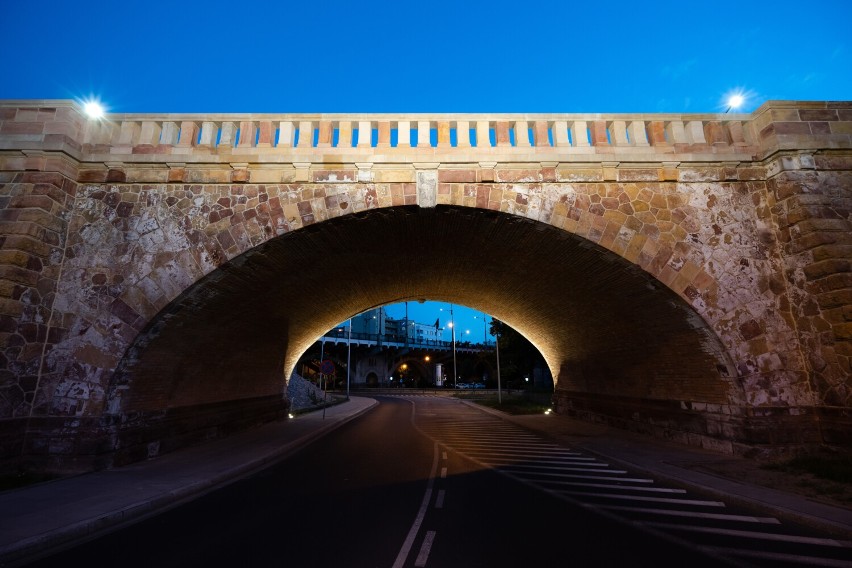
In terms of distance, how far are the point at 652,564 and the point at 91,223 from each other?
12.0 metres

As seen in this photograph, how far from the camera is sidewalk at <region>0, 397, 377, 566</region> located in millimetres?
5023

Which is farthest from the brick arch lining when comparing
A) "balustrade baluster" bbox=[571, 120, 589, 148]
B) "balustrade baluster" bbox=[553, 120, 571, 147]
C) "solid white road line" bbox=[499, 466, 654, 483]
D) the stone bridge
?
"solid white road line" bbox=[499, 466, 654, 483]

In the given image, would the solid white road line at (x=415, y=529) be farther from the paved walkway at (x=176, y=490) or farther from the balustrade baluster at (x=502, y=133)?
the balustrade baluster at (x=502, y=133)

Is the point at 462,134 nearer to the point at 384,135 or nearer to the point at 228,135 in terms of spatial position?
the point at 384,135

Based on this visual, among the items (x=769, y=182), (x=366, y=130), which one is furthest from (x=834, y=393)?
(x=366, y=130)

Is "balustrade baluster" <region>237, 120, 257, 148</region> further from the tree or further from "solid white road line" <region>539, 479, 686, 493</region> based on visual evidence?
the tree

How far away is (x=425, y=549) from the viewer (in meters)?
4.65

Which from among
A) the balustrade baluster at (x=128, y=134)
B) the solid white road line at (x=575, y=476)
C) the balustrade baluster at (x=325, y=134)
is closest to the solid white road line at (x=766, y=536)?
the solid white road line at (x=575, y=476)

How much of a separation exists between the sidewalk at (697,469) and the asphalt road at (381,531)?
7.63 feet

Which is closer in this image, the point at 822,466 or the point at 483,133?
the point at 822,466

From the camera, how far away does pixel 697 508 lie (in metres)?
6.41

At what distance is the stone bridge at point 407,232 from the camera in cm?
882

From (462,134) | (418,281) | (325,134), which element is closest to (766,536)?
(462,134)

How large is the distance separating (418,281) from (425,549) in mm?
13024
